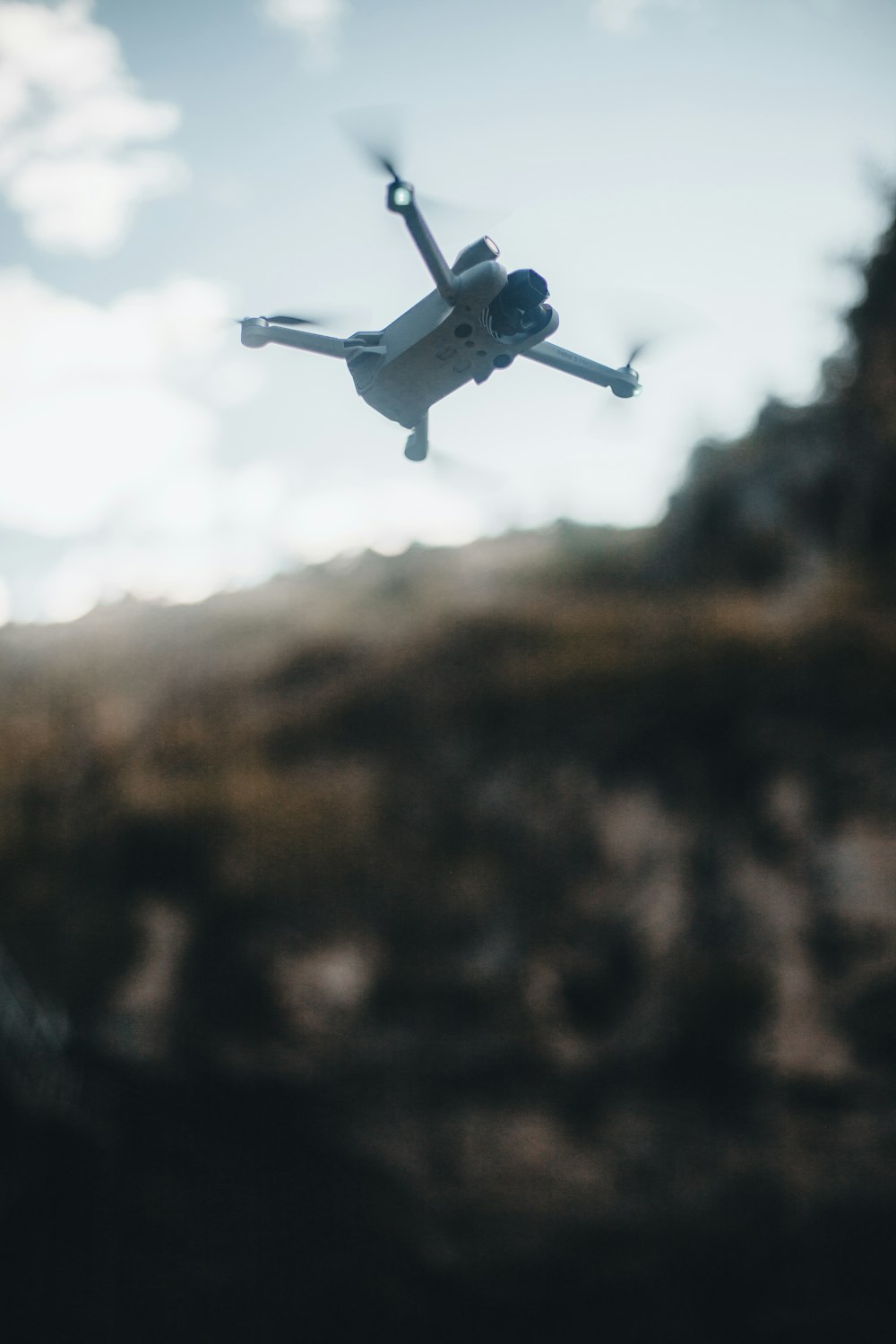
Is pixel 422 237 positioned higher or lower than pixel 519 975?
higher

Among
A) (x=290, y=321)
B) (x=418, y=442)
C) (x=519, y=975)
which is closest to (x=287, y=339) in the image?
(x=290, y=321)

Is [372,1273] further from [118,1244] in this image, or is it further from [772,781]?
[772,781]

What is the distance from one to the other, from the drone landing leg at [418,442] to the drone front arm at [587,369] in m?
0.42

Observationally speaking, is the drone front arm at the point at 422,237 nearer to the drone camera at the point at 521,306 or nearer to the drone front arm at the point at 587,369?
the drone camera at the point at 521,306

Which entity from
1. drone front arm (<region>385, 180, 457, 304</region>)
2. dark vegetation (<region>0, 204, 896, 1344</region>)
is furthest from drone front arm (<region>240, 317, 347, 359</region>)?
dark vegetation (<region>0, 204, 896, 1344</region>)

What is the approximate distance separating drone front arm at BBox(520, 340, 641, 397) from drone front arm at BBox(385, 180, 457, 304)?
15.9 inches

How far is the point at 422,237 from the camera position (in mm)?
2307

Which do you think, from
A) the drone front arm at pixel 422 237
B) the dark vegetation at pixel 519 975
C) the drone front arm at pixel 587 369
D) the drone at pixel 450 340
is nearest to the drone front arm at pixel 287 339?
the drone at pixel 450 340

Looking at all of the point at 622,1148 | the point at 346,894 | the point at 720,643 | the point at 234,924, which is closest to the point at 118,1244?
the point at 234,924

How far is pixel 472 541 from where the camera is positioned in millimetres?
19953

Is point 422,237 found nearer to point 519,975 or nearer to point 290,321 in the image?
point 290,321

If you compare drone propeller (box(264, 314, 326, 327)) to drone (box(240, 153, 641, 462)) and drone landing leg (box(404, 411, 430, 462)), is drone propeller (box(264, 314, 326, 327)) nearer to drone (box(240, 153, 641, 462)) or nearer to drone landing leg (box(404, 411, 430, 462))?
drone (box(240, 153, 641, 462))

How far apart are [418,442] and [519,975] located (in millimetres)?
11539

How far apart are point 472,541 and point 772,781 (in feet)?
31.1
